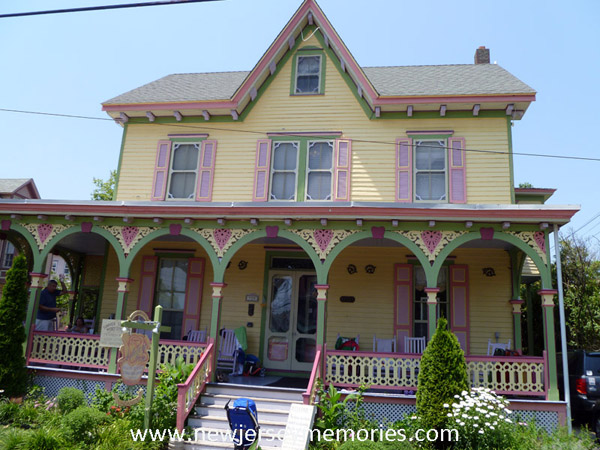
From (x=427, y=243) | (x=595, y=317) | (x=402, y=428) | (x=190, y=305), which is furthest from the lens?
(x=595, y=317)

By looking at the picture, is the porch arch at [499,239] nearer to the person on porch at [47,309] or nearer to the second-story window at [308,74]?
the second-story window at [308,74]

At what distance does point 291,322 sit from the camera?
12.2m

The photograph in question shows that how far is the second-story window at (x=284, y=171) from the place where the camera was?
492 inches

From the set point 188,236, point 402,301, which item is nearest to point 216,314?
point 188,236

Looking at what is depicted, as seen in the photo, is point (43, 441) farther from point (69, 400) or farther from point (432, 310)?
point (432, 310)

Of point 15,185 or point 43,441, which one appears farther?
point 15,185

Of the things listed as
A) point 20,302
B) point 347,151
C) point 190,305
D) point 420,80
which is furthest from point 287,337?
point 420,80

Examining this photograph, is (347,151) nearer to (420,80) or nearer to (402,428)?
(420,80)

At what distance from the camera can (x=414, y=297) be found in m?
12.0

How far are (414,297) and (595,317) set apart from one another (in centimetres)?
726

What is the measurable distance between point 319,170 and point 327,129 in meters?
1.11

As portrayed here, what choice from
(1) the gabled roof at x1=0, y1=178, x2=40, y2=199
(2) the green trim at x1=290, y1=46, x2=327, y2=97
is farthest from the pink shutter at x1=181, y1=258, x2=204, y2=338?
(1) the gabled roof at x1=0, y1=178, x2=40, y2=199

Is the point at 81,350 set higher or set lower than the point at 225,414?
higher

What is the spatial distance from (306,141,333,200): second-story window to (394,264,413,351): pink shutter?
258cm
